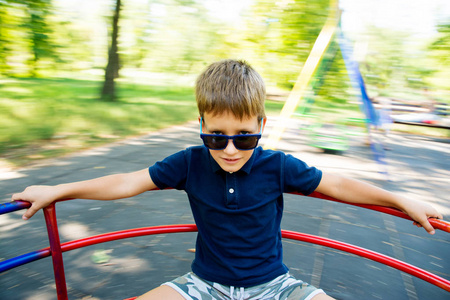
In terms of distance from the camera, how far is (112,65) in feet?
35.9

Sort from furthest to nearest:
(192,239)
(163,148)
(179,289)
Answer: (163,148), (192,239), (179,289)

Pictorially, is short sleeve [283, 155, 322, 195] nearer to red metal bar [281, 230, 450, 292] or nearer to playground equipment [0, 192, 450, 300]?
playground equipment [0, 192, 450, 300]

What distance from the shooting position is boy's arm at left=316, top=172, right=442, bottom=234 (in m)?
1.44

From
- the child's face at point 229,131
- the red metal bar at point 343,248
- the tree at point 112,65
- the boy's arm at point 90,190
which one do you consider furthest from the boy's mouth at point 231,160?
the tree at point 112,65

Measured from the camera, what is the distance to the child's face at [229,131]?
1524mm

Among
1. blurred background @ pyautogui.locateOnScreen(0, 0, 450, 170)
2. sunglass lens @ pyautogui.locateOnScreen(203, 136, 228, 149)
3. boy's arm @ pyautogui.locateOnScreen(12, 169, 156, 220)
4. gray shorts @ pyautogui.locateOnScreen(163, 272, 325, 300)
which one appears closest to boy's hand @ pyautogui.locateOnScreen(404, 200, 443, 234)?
gray shorts @ pyautogui.locateOnScreen(163, 272, 325, 300)

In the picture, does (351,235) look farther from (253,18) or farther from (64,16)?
(64,16)

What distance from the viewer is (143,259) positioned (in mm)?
2922

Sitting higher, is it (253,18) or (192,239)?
(253,18)

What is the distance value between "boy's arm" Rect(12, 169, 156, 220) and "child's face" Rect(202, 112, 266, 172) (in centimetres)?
37

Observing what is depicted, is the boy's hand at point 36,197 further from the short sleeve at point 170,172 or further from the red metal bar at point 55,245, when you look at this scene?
the short sleeve at point 170,172

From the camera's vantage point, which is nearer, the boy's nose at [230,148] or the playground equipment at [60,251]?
the playground equipment at [60,251]

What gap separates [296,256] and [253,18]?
20.9 feet

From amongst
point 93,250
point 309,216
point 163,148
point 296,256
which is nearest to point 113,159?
point 163,148
